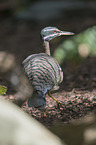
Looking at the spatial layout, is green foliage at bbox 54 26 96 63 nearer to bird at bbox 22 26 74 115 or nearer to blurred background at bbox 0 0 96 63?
blurred background at bbox 0 0 96 63

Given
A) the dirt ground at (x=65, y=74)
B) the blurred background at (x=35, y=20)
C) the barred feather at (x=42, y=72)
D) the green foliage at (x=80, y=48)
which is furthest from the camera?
the blurred background at (x=35, y=20)

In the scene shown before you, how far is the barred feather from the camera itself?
1993 millimetres

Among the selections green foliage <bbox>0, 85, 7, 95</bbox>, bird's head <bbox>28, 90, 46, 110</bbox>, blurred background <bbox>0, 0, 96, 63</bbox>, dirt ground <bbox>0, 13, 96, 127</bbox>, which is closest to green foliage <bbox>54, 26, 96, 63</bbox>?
dirt ground <bbox>0, 13, 96, 127</bbox>

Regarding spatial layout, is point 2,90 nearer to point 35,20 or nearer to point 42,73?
point 42,73

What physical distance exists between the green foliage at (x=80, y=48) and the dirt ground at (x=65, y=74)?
0.50 ft

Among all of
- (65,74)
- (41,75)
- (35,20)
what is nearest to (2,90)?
(41,75)

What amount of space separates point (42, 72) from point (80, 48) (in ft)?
7.57

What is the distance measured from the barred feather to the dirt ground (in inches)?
9.1

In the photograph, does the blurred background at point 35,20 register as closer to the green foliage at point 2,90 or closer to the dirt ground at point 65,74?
the dirt ground at point 65,74

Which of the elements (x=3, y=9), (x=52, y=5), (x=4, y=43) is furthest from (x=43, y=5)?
(x=4, y=43)

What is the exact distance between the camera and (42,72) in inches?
80.0

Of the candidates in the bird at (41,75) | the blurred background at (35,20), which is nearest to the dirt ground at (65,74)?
the blurred background at (35,20)

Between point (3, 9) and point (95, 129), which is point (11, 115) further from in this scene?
point (3, 9)

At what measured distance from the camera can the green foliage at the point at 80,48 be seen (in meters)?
4.15
